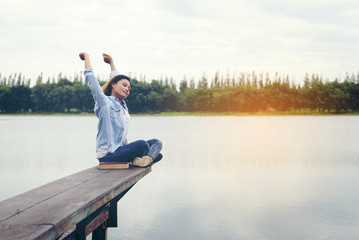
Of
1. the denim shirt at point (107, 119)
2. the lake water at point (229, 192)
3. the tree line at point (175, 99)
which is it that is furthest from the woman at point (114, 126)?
the tree line at point (175, 99)

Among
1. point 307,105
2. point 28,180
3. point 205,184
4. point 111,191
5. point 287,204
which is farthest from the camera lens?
point 307,105

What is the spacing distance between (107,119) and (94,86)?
15.9 inches

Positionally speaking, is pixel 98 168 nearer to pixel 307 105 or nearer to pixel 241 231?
pixel 241 231

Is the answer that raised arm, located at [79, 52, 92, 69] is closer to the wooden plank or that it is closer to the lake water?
the wooden plank

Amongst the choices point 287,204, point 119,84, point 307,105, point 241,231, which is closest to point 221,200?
point 287,204

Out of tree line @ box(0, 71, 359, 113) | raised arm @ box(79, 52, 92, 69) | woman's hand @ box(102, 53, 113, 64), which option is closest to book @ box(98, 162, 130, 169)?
raised arm @ box(79, 52, 92, 69)

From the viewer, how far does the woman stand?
4.50m

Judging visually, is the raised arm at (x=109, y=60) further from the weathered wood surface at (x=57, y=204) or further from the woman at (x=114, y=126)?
the weathered wood surface at (x=57, y=204)

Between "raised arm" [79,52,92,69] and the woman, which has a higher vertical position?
"raised arm" [79,52,92,69]

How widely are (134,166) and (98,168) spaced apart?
437 millimetres

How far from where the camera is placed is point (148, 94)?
8250cm

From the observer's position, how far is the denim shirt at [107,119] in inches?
175

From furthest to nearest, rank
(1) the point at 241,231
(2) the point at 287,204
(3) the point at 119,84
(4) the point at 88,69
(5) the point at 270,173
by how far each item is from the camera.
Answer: (5) the point at 270,173, (2) the point at 287,204, (1) the point at 241,231, (3) the point at 119,84, (4) the point at 88,69

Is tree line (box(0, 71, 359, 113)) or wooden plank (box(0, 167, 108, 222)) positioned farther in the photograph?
tree line (box(0, 71, 359, 113))
